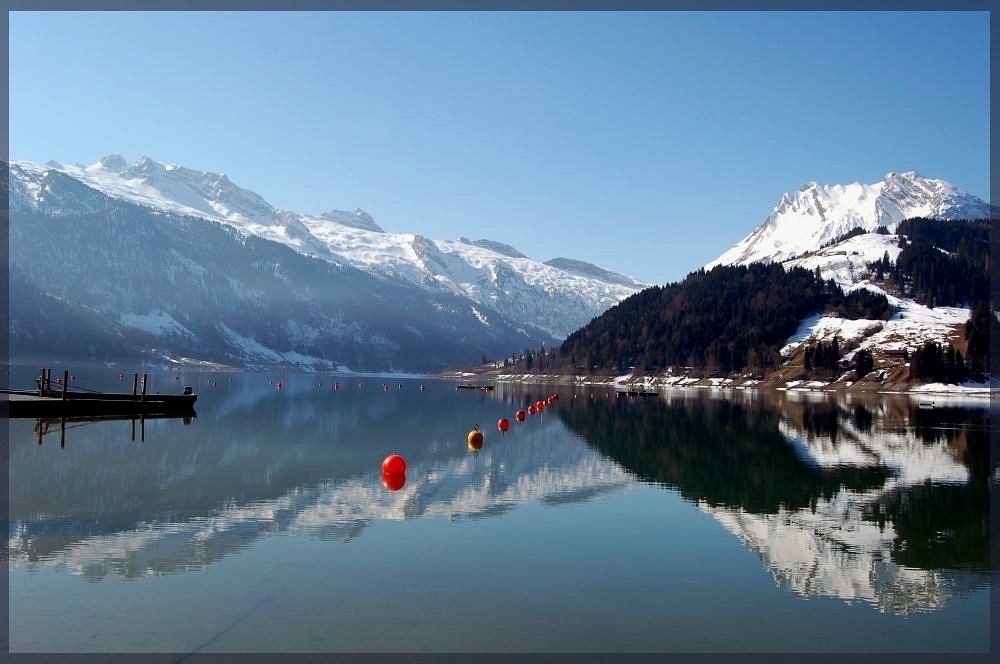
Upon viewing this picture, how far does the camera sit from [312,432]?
3693 inches

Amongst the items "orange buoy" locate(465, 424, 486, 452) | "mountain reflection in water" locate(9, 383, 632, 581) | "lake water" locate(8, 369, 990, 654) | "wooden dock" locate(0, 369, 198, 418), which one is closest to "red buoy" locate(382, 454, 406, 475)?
"mountain reflection in water" locate(9, 383, 632, 581)

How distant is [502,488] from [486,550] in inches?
795

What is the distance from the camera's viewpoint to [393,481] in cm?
5497

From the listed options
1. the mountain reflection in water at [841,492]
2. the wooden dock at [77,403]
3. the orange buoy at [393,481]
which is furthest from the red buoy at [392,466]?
the wooden dock at [77,403]

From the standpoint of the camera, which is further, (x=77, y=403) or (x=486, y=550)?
(x=77, y=403)

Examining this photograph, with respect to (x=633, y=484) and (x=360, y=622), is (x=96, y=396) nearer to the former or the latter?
(x=633, y=484)

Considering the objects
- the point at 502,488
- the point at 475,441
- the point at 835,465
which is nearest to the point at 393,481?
the point at 502,488

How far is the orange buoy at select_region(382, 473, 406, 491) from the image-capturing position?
175 ft

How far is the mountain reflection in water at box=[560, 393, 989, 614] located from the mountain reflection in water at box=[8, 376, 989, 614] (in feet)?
0.52

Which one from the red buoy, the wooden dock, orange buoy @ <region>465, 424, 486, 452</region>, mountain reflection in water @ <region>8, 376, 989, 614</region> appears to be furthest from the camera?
the wooden dock

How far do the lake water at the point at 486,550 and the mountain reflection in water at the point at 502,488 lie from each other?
0.88 ft

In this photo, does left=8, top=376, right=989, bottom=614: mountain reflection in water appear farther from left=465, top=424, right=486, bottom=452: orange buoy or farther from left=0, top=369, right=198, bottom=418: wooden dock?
left=0, top=369, right=198, bottom=418: wooden dock

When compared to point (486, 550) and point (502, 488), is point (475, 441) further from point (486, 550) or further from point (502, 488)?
point (486, 550)

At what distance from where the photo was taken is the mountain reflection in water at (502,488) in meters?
34.7
